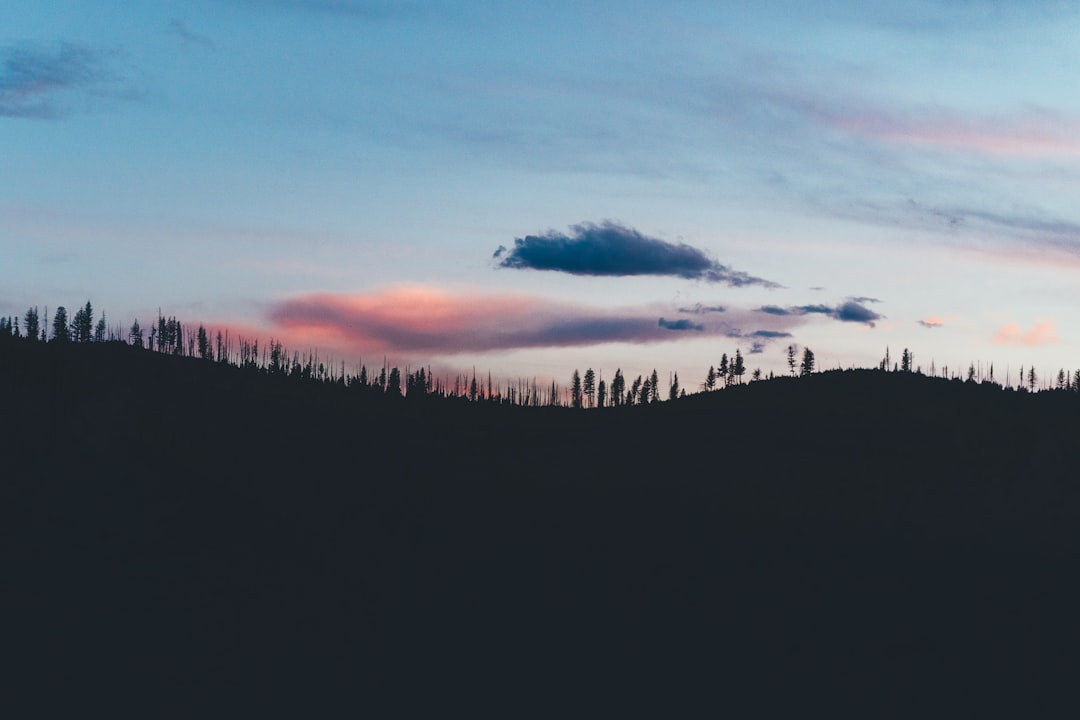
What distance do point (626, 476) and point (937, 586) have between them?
45.3 meters

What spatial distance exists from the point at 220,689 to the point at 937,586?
222 ft

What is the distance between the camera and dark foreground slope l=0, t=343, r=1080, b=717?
79812 mm

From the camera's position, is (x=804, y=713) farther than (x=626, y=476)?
No

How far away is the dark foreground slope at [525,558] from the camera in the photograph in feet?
262

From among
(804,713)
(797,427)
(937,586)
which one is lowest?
(804,713)

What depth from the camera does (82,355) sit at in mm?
175750

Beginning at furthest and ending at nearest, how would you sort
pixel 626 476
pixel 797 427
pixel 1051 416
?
pixel 1051 416 → pixel 797 427 → pixel 626 476

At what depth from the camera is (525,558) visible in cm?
10312

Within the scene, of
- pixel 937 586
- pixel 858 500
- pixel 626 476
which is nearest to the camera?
pixel 937 586

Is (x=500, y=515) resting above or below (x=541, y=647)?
above

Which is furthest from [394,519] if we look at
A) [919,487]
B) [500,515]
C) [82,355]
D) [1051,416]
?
[1051,416]

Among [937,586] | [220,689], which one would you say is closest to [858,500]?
[937,586]

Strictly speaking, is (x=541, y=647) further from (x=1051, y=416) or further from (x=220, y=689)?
(x=1051, y=416)

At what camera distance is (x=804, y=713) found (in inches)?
3031
